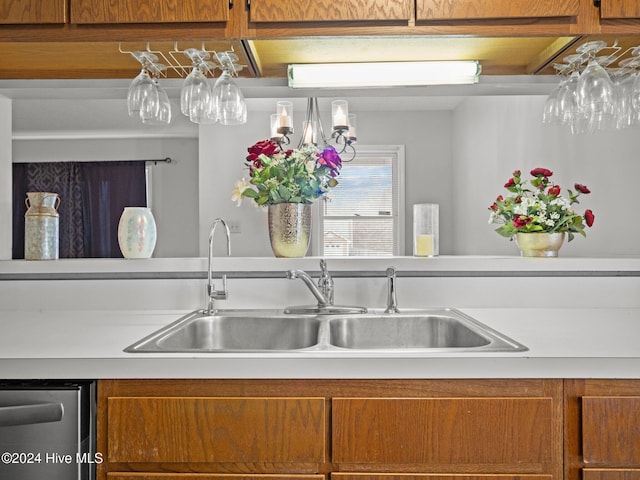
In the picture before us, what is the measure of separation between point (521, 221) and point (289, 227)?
31.6 inches

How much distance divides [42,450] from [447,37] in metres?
1.38

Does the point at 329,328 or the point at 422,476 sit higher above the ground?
the point at 329,328

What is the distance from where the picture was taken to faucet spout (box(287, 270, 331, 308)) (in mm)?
1636

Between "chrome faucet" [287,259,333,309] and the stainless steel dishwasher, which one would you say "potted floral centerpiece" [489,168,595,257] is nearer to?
"chrome faucet" [287,259,333,309]

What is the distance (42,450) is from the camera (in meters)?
1.06

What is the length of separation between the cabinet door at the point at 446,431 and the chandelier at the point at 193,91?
38.6 inches

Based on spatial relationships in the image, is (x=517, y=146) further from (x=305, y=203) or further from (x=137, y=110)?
(x=137, y=110)

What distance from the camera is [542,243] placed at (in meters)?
1.83

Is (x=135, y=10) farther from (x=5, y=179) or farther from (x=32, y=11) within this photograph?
Result: (x=5, y=179)

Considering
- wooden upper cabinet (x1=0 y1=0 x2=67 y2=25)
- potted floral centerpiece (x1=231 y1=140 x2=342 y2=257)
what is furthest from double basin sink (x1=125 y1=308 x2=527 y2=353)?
wooden upper cabinet (x1=0 y1=0 x2=67 y2=25)

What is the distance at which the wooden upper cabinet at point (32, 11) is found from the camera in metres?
1.41

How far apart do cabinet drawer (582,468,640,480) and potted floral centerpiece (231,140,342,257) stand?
3.55 ft

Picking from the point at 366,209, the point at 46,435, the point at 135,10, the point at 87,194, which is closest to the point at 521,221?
the point at 135,10

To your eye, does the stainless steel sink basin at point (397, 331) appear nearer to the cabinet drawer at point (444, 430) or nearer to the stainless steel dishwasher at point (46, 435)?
the cabinet drawer at point (444, 430)
